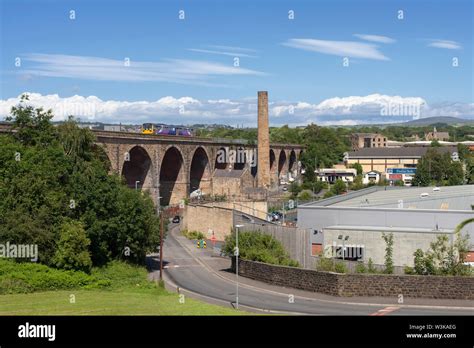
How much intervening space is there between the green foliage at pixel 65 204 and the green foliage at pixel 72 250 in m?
0.45

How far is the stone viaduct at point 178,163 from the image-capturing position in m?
67.4

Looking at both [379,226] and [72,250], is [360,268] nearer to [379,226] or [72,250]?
[379,226]

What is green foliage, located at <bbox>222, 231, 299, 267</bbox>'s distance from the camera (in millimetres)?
34031

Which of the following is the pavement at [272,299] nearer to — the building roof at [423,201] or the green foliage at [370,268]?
the green foliage at [370,268]

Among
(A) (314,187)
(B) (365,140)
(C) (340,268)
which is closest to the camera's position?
(C) (340,268)

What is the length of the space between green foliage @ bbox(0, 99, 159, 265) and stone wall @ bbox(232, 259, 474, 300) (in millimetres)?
9899

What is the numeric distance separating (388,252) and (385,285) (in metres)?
3.23

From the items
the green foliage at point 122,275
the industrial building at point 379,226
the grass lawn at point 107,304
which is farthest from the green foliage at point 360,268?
the green foliage at point 122,275

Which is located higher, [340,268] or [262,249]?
[262,249]

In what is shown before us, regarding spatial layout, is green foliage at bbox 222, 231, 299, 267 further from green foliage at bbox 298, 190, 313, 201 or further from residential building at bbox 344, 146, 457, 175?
residential building at bbox 344, 146, 457, 175

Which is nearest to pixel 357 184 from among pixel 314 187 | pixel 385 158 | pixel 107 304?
pixel 314 187

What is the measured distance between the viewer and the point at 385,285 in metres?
28.8
